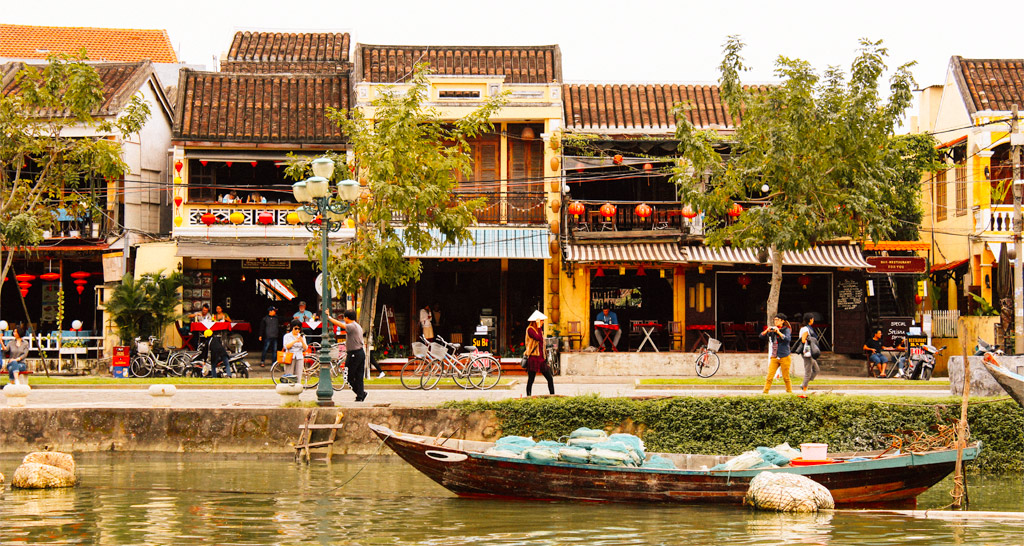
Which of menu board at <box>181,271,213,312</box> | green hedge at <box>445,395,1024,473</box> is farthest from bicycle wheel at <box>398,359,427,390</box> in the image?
menu board at <box>181,271,213,312</box>

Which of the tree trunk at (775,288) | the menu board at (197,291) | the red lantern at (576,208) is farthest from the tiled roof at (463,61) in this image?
the tree trunk at (775,288)

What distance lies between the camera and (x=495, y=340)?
31172 mm

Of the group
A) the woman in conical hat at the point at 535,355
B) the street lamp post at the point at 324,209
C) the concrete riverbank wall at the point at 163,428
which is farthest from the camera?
the woman in conical hat at the point at 535,355

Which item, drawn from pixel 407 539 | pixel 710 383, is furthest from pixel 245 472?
pixel 710 383

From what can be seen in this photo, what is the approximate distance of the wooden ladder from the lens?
17.8 metres

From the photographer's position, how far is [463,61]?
105 ft

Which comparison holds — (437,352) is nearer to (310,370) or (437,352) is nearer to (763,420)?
(310,370)

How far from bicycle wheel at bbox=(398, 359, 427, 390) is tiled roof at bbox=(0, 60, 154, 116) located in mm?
11424

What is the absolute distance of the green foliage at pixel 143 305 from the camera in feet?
91.7

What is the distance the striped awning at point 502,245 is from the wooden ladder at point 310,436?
1098 cm

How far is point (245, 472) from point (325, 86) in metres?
17.4

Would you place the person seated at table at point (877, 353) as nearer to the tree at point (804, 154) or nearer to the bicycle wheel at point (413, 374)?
the tree at point (804, 154)

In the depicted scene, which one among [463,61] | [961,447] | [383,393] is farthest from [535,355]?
[463,61]

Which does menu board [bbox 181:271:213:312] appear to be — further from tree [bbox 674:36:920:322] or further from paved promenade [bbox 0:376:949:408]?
tree [bbox 674:36:920:322]
